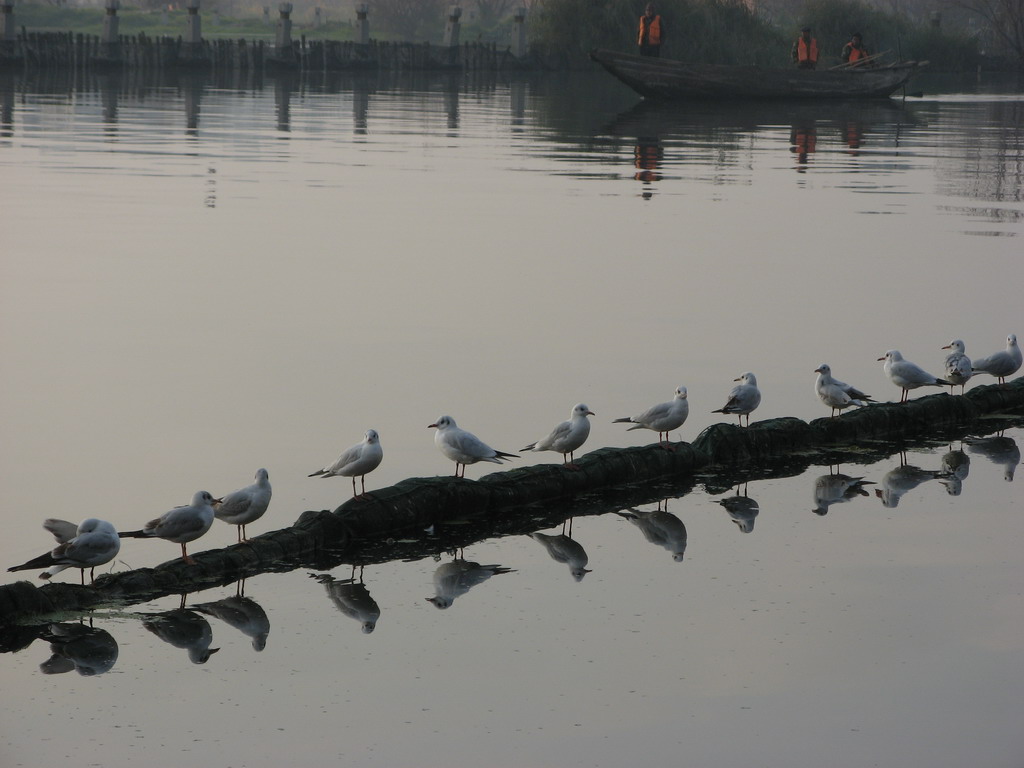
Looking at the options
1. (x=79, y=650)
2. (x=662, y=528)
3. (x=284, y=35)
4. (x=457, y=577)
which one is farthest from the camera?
(x=284, y=35)

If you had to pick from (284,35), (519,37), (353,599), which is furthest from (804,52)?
(353,599)

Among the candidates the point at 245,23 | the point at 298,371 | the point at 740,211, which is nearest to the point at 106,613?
the point at 298,371

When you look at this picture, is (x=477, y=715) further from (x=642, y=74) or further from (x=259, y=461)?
(x=642, y=74)

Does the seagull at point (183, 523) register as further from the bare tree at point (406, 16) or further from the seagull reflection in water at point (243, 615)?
the bare tree at point (406, 16)

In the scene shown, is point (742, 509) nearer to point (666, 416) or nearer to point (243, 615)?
point (666, 416)

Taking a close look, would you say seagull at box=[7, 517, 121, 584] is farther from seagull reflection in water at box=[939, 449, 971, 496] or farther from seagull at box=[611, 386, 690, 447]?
seagull reflection in water at box=[939, 449, 971, 496]

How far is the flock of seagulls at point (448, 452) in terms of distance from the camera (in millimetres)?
7156

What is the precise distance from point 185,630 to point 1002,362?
6.89 metres

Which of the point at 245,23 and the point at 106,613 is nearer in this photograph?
the point at 106,613

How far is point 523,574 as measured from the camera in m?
7.84

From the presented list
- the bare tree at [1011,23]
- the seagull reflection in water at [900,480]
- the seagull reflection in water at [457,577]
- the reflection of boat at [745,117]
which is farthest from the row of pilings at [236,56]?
the seagull reflection in water at [457,577]

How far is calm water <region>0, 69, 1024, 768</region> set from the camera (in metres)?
6.14

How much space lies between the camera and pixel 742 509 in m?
9.09

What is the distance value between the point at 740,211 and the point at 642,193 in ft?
7.01
